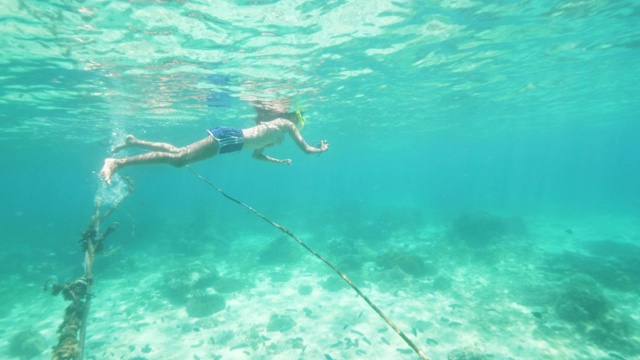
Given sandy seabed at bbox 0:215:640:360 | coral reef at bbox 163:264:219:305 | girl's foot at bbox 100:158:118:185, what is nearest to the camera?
girl's foot at bbox 100:158:118:185

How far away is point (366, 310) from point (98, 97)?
62.5ft

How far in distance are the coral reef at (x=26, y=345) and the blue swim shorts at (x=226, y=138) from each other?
39.7ft

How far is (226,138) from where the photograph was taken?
21.7ft

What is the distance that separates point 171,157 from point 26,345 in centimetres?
1187

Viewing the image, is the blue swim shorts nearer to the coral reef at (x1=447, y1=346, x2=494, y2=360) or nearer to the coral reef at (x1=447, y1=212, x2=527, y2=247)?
the coral reef at (x1=447, y1=346, x2=494, y2=360)

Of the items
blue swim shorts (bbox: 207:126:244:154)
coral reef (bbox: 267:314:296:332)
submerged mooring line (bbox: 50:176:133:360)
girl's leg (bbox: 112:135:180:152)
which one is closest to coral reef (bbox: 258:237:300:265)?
coral reef (bbox: 267:314:296:332)

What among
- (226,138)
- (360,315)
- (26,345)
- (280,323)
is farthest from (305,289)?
(226,138)

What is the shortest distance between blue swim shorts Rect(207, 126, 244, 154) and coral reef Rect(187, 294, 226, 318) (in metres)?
10.1

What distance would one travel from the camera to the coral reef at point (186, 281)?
1562 cm

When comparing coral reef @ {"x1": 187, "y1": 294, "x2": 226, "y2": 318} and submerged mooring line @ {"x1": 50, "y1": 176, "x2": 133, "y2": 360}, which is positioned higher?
submerged mooring line @ {"x1": 50, "y1": 176, "x2": 133, "y2": 360}

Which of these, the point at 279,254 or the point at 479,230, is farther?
the point at 479,230

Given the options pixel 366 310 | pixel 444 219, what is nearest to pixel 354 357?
pixel 366 310

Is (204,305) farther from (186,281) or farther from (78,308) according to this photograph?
(78,308)

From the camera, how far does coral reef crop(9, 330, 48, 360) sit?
11547 millimetres
